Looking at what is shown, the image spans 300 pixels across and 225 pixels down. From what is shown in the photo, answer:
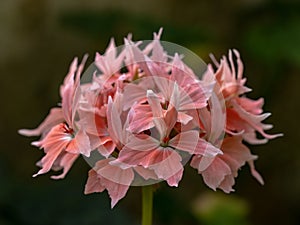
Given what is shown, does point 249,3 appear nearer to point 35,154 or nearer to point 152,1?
point 152,1

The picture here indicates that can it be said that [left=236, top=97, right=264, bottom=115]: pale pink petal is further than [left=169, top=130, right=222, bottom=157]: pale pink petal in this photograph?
Yes

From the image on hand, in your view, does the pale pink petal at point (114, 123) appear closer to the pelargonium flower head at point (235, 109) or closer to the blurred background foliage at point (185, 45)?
the pelargonium flower head at point (235, 109)

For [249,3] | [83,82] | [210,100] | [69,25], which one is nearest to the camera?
[210,100]

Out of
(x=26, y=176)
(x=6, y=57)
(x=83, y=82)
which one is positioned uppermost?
(x=83, y=82)

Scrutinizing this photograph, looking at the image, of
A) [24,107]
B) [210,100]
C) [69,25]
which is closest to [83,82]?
[210,100]

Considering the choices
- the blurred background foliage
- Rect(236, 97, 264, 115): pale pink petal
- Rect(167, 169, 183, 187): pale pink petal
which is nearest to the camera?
Rect(167, 169, 183, 187): pale pink petal

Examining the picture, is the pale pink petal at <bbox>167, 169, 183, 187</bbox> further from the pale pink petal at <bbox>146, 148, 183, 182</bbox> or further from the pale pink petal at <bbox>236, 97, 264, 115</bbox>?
the pale pink petal at <bbox>236, 97, 264, 115</bbox>

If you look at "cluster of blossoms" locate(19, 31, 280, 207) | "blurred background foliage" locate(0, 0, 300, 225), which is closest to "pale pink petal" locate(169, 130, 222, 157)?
"cluster of blossoms" locate(19, 31, 280, 207)

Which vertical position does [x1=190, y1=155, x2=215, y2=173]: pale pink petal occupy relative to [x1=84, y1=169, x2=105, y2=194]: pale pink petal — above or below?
above
